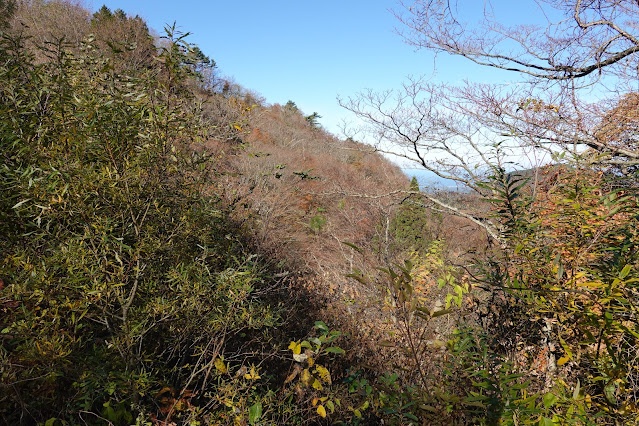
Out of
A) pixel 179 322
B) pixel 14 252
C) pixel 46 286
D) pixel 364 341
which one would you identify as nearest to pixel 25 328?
pixel 46 286

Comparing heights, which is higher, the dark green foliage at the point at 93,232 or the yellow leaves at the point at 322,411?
the dark green foliage at the point at 93,232

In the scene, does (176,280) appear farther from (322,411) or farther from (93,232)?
(322,411)

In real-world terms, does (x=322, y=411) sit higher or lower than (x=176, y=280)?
lower

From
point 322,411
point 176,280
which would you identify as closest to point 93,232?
point 176,280

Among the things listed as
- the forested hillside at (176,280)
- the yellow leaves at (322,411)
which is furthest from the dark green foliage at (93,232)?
the yellow leaves at (322,411)

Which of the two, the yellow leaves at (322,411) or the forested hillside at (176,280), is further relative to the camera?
the yellow leaves at (322,411)

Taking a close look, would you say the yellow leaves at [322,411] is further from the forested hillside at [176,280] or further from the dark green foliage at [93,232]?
the dark green foliage at [93,232]

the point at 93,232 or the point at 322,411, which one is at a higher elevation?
the point at 93,232

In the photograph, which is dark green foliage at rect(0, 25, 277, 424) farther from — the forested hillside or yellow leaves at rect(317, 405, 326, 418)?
yellow leaves at rect(317, 405, 326, 418)

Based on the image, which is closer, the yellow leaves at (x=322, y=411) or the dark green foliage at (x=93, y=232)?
the dark green foliage at (x=93, y=232)

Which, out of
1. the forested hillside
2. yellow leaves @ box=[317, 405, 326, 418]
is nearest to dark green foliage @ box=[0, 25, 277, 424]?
the forested hillside

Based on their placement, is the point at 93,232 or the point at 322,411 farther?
the point at 322,411

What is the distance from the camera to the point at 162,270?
82.1 inches

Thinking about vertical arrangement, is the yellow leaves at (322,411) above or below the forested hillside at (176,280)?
below
